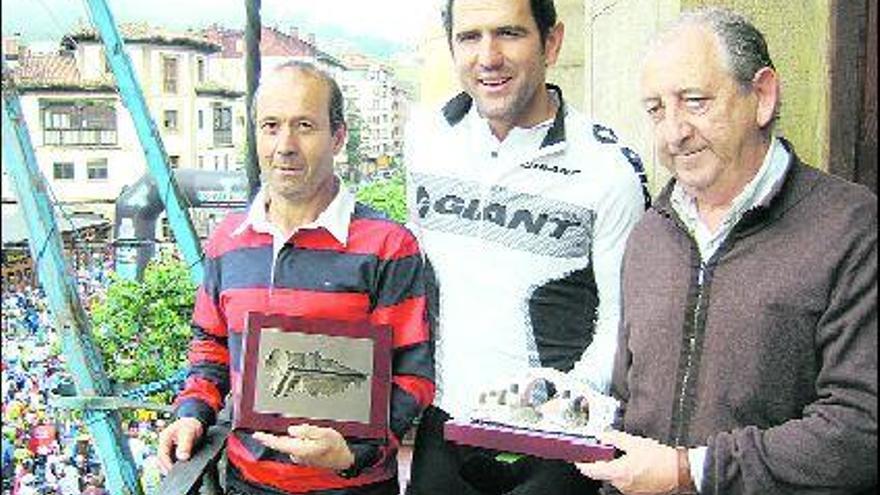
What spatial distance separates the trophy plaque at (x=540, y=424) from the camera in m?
1.46

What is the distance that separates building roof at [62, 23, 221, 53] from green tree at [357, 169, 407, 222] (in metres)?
1.45

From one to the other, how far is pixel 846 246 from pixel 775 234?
0.35 feet

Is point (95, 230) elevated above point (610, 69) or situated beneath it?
situated beneath

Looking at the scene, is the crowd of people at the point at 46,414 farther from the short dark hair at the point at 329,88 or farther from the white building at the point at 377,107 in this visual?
the short dark hair at the point at 329,88

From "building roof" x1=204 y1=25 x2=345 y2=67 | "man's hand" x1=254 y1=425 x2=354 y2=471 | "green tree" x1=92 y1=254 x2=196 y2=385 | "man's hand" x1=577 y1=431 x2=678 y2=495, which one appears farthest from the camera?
"green tree" x1=92 y1=254 x2=196 y2=385

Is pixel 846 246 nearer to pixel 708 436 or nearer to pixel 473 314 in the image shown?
pixel 708 436

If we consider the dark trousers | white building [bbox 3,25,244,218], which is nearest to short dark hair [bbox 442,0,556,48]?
the dark trousers

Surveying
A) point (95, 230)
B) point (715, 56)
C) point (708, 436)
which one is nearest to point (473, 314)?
point (708, 436)

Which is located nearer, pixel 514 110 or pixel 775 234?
pixel 775 234

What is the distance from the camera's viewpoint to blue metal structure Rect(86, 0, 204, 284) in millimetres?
3543

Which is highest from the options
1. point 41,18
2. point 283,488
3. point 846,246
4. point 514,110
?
→ point 41,18

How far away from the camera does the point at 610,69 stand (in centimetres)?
294

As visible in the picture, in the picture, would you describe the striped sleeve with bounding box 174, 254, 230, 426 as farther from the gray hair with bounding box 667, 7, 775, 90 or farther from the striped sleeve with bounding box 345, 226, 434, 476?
the gray hair with bounding box 667, 7, 775, 90

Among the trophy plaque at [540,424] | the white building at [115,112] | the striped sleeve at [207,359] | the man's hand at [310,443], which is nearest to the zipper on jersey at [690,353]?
the trophy plaque at [540,424]
